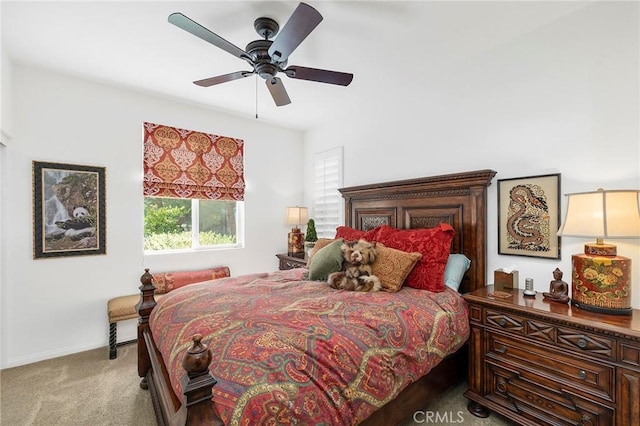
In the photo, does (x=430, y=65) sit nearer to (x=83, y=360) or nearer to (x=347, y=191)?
(x=347, y=191)

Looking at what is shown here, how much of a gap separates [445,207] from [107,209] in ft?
11.7

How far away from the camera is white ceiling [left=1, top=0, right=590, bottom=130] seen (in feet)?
6.32

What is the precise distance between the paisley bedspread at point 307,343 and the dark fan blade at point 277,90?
5.17 ft

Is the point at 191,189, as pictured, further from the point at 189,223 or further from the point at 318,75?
the point at 318,75

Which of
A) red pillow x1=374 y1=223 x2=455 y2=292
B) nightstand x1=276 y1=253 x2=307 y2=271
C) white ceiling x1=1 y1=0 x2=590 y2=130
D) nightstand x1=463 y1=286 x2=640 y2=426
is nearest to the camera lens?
nightstand x1=463 y1=286 x2=640 y2=426

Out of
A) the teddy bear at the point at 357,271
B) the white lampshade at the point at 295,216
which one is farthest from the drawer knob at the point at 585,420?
the white lampshade at the point at 295,216

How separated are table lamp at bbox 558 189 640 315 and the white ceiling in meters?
1.41

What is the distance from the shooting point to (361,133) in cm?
361

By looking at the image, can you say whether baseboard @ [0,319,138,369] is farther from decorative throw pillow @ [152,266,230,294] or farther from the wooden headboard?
the wooden headboard

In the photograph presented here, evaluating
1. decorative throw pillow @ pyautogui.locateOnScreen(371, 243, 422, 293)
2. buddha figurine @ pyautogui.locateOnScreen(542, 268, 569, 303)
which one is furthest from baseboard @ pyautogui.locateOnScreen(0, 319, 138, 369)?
buddha figurine @ pyautogui.locateOnScreen(542, 268, 569, 303)

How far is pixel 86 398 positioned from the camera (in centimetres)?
215

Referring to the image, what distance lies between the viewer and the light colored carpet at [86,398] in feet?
6.20

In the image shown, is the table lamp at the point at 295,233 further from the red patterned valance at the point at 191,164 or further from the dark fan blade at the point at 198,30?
the dark fan blade at the point at 198,30

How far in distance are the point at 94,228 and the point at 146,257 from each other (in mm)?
601
